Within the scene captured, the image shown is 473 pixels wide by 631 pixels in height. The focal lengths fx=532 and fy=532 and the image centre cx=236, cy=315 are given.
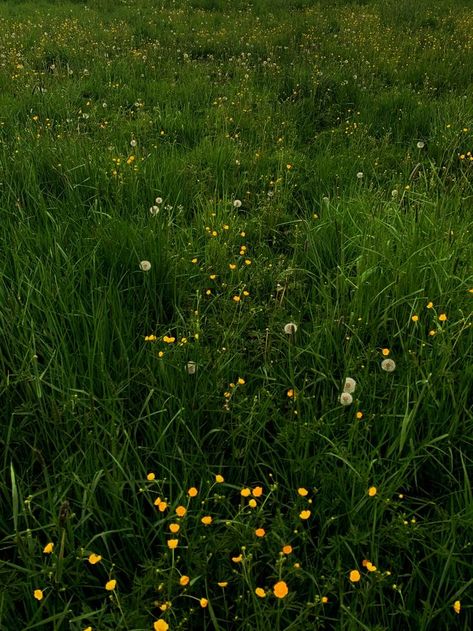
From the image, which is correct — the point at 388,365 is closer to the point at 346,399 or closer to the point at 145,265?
the point at 346,399

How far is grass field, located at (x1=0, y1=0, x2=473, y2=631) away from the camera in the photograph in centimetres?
149

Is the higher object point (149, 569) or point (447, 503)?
point (149, 569)

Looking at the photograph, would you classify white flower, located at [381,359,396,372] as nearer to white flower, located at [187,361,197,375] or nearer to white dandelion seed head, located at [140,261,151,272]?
white flower, located at [187,361,197,375]

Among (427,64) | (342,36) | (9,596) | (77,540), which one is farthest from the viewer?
(342,36)

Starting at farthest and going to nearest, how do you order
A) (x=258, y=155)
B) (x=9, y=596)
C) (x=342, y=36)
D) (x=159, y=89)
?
(x=342, y=36) → (x=159, y=89) → (x=258, y=155) → (x=9, y=596)

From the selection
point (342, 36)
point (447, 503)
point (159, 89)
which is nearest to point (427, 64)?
point (342, 36)

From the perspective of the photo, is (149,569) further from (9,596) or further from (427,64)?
(427,64)

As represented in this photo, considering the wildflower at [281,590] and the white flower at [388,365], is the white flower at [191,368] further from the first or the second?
the wildflower at [281,590]

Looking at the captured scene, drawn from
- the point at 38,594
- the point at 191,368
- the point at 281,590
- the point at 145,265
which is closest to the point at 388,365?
the point at 191,368

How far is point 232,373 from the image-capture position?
221cm

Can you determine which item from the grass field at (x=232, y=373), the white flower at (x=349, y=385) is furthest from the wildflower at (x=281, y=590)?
the white flower at (x=349, y=385)

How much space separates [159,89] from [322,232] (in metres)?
3.46

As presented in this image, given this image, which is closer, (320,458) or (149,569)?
(149,569)

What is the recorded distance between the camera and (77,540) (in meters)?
1.61
